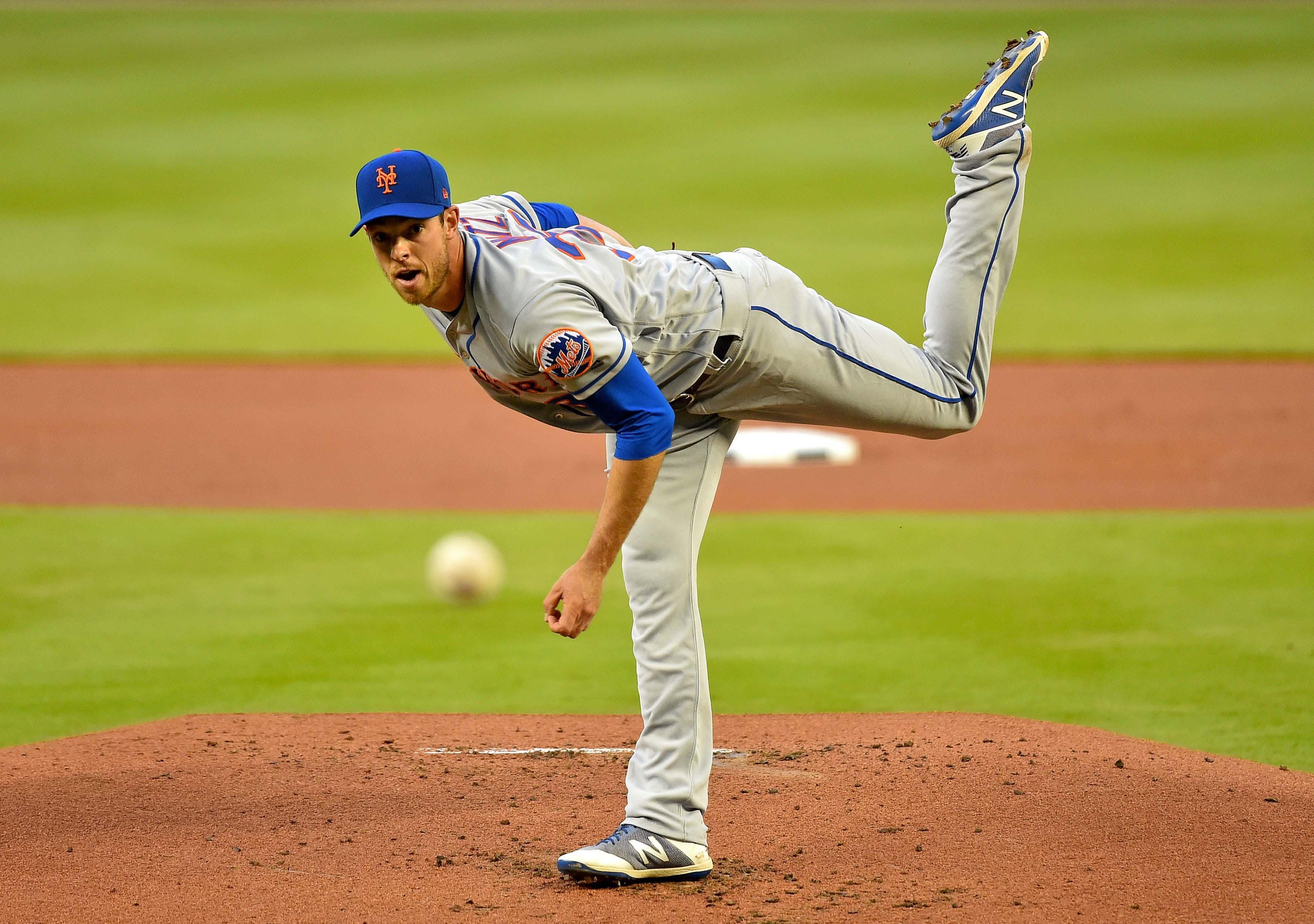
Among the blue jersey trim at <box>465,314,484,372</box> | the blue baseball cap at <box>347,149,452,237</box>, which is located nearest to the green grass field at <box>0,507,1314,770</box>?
the blue jersey trim at <box>465,314,484,372</box>

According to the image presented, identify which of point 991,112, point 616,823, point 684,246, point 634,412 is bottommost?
point 616,823

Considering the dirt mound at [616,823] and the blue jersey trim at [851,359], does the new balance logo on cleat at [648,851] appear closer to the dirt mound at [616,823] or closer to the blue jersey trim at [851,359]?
the dirt mound at [616,823]

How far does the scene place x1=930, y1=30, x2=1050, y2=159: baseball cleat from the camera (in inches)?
162

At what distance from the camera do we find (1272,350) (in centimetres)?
1390

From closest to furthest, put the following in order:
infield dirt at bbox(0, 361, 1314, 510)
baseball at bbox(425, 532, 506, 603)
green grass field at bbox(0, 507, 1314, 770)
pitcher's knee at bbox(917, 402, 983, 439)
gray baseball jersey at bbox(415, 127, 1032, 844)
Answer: gray baseball jersey at bbox(415, 127, 1032, 844), pitcher's knee at bbox(917, 402, 983, 439), green grass field at bbox(0, 507, 1314, 770), baseball at bbox(425, 532, 506, 603), infield dirt at bbox(0, 361, 1314, 510)

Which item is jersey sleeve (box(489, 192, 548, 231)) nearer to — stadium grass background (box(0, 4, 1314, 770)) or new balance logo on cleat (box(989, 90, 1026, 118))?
new balance logo on cleat (box(989, 90, 1026, 118))

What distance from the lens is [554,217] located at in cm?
385

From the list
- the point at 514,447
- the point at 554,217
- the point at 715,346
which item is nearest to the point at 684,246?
the point at 514,447

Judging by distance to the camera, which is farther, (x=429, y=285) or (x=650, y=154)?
(x=650, y=154)

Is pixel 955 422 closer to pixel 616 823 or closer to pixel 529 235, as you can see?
pixel 529 235

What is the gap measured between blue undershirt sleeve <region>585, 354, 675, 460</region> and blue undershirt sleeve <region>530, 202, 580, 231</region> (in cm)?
66

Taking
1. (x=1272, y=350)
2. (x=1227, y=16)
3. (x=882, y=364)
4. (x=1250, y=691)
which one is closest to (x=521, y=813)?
(x=882, y=364)

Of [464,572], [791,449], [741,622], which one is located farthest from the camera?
[791,449]

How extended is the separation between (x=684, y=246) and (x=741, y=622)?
1043 cm
